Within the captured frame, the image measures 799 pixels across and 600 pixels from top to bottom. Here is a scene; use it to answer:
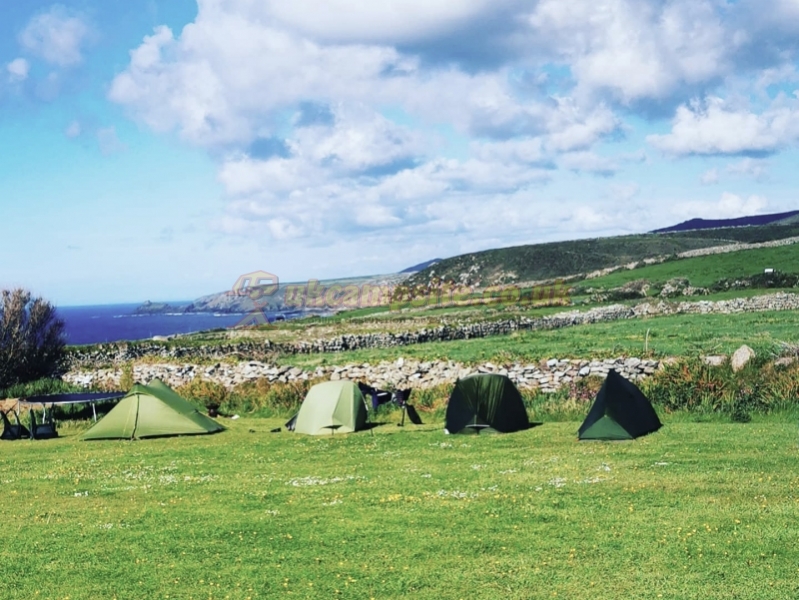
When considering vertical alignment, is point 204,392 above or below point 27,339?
below

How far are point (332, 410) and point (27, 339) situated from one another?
82.4 ft

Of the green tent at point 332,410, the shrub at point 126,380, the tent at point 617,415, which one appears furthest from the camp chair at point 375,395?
the shrub at point 126,380

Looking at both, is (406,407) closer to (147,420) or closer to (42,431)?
(147,420)

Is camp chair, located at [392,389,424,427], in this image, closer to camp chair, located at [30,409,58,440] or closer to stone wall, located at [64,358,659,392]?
stone wall, located at [64,358,659,392]

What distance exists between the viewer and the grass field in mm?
10797

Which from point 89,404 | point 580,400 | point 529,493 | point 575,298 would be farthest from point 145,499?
point 575,298

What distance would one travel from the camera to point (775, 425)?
23156 mm

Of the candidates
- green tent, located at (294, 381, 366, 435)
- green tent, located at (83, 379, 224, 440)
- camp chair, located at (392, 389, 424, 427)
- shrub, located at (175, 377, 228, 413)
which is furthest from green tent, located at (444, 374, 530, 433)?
shrub, located at (175, 377, 228, 413)

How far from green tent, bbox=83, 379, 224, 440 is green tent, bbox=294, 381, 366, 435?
3598 millimetres

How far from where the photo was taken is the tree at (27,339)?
1676 inches

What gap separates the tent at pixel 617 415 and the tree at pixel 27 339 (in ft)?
107

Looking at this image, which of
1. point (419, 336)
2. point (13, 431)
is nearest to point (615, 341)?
point (419, 336)

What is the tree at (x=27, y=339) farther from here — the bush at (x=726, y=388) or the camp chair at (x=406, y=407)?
the bush at (x=726, y=388)

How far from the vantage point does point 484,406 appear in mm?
24875
